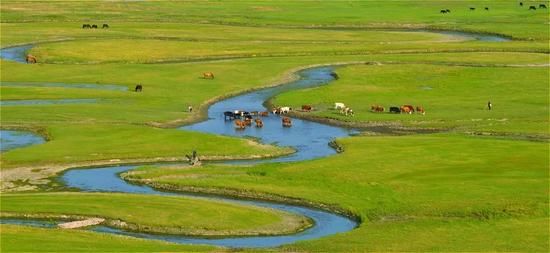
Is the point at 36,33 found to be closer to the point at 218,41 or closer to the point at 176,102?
the point at 218,41

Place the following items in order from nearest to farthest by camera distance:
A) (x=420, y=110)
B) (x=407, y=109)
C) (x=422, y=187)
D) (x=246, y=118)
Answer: (x=422, y=187)
(x=246, y=118)
(x=407, y=109)
(x=420, y=110)

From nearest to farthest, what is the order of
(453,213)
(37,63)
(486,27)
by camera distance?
(453,213) < (37,63) < (486,27)

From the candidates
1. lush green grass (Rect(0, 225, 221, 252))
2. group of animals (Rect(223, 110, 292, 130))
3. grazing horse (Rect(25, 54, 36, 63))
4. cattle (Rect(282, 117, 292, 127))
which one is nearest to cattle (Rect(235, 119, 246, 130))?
group of animals (Rect(223, 110, 292, 130))

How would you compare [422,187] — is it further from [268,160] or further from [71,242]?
[71,242]

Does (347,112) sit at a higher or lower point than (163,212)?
higher

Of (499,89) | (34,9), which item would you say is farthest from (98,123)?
(34,9)

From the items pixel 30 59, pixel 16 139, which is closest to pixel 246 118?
pixel 16 139

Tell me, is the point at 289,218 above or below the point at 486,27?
below
